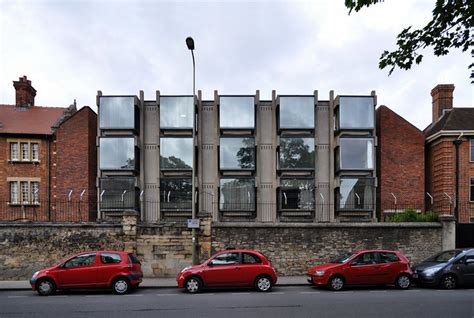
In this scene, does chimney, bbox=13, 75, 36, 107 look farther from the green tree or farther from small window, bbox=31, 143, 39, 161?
the green tree

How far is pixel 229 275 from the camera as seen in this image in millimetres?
11766

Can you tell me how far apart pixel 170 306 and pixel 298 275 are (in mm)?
7475

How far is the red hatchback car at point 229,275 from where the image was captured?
1173 centimetres

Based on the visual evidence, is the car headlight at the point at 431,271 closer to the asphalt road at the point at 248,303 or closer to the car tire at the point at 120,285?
the asphalt road at the point at 248,303

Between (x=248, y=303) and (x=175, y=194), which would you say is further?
(x=175, y=194)

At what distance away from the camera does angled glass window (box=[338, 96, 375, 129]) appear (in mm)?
22859

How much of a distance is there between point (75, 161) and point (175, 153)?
6.98 m

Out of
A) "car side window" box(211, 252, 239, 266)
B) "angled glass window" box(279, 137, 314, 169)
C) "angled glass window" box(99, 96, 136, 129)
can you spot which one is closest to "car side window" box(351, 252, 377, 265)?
"car side window" box(211, 252, 239, 266)

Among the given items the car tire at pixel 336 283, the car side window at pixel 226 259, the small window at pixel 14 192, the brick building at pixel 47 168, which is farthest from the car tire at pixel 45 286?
the small window at pixel 14 192

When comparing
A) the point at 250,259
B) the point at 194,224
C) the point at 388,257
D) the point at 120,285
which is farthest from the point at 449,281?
the point at 120,285

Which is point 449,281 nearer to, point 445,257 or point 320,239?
point 445,257

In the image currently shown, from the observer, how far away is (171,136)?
75.9 feet

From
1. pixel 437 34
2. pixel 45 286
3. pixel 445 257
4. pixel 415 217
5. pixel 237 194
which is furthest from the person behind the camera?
pixel 237 194

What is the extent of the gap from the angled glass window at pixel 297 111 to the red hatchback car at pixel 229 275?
520 inches
